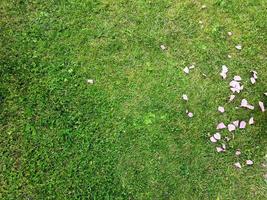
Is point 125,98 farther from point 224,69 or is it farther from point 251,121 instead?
point 251,121

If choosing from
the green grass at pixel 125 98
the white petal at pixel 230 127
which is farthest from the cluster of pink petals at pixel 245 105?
the white petal at pixel 230 127

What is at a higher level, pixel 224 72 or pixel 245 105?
pixel 224 72

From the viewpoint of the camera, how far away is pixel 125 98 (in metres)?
6.64

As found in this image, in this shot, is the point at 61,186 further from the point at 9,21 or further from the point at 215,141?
the point at 9,21

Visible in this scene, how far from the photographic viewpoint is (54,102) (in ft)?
21.1

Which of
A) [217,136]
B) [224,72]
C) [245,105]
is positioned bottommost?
[217,136]

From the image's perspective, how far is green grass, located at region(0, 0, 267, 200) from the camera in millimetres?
6094

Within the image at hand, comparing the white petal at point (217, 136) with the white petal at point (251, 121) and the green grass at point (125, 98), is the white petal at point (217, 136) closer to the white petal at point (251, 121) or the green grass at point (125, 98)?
the green grass at point (125, 98)

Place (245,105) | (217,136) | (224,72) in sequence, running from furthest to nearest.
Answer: (224,72) < (245,105) < (217,136)

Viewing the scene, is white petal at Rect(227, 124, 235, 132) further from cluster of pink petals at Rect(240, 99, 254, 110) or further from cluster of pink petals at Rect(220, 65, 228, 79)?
cluster of pink petals at Rect(220, 65, 228, 79)

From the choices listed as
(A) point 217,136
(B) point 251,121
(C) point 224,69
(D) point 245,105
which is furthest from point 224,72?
(A) point 217,136

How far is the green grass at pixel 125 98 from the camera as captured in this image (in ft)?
20.0

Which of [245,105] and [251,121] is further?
[245,105]

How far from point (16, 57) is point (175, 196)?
2.98 meters
